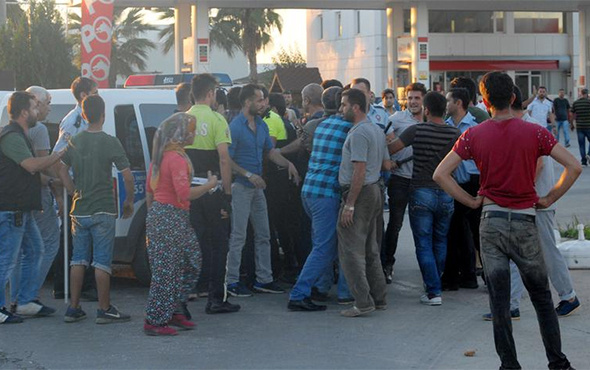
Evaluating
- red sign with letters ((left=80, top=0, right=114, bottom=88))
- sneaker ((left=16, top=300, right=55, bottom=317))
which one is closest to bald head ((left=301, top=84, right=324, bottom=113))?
sneaker ((left=16, top=300, right=55, bottom=317))

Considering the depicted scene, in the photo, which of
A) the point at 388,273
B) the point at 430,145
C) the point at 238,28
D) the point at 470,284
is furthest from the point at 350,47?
the point at 430,145

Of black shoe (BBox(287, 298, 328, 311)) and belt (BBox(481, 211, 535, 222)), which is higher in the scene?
belt (BBox(481, 211, 535, 222))

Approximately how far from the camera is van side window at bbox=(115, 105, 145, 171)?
32.7ft

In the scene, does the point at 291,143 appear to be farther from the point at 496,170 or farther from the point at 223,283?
the point at 496,170

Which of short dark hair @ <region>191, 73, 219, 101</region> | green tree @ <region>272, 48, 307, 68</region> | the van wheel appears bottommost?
the van wheel

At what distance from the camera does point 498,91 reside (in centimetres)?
655

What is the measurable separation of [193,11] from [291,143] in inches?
1179

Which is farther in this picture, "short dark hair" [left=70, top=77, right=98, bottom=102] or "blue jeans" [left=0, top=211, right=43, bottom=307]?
"short dark hair" [left=70, top=77, right=98, bottom=102]

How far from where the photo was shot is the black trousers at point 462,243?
33.1ft

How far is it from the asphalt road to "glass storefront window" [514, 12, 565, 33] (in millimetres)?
54259

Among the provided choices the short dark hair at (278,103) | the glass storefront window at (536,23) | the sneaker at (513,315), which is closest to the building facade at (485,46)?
the glass storefront window at (536,23)

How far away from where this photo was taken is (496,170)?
21.3 feet

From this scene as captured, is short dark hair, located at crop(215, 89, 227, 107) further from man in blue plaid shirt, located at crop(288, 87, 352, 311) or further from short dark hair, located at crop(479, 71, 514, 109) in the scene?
short dark hair, located at crop(479, 71, 514, 109)

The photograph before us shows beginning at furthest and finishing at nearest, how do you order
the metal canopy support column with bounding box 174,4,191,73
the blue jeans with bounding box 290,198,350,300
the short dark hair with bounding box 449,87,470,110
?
the metal canopy support column with bounding box 174,4,191,73
the short dark hair with bounding box 449,87,470,110
the blue jeans with bounding box 290,198,350,300
